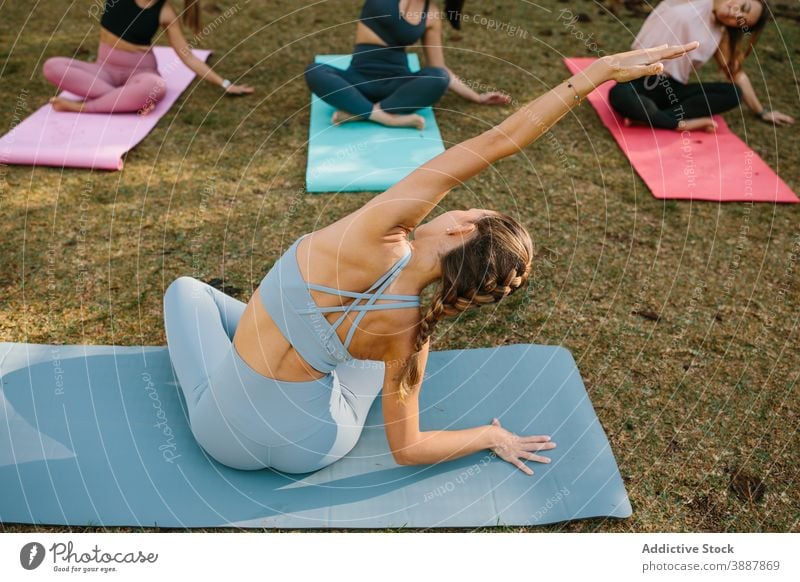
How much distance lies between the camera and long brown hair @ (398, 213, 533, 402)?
6.97 feet

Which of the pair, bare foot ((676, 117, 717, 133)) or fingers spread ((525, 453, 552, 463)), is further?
bare foot ((676, 117, 717, 133))

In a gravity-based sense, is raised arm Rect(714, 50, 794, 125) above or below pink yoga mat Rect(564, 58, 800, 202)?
above

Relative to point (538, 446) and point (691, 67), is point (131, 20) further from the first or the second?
point (538, 446)

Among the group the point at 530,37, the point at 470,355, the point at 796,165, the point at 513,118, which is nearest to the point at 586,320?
the point at 470,355

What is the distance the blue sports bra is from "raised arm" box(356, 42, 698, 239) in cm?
20

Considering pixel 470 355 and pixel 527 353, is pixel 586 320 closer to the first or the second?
pixel 527 353

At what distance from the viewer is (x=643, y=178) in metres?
4.63

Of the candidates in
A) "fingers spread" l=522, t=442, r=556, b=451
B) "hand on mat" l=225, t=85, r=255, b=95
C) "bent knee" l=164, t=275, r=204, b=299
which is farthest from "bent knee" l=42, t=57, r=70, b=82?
"fingers spread" l=522, t=442, r=556, b=451

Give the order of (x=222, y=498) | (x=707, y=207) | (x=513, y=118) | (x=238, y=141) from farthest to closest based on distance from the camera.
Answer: (x=238, y=141) < (x=707, y=207) < (x=222, y=498) < (x=513, y=118)

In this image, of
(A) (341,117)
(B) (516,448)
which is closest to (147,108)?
(A) (341,117)

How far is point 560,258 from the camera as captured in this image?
13.1 ft

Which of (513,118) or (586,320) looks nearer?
(513,118)

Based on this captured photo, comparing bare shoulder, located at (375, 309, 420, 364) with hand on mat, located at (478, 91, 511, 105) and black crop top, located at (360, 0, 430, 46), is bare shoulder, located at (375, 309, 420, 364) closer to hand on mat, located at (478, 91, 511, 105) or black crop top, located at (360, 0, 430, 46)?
black crop top, located at (360, 0, 430, 46)
